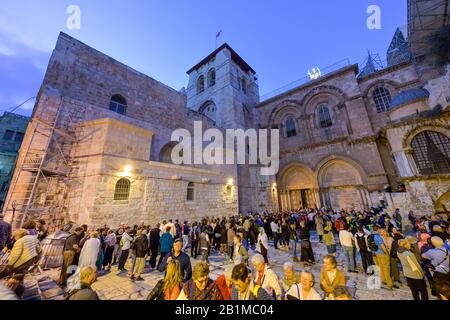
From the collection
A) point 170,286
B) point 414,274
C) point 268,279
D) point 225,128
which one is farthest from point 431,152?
point 170,286

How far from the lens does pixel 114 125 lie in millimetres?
8844

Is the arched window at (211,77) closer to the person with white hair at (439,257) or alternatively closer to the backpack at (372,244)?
the backpack at (372,244)

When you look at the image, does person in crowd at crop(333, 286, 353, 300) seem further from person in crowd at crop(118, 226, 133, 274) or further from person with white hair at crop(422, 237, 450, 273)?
person in crowd at crop(118, 226, 133, 274)

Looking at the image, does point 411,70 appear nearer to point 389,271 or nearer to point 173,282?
point 389,271

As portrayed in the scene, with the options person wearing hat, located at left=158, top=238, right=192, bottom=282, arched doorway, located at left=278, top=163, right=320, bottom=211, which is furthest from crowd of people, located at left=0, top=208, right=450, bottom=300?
arched doorway, located at left=278, top=163, right=320, bottom=211

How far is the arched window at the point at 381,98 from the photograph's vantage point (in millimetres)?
15085

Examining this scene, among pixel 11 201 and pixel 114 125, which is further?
pixel 114 125

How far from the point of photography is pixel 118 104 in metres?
12.0

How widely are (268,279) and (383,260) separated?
403cm

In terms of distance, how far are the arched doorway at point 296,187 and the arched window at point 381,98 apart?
8.08 meters

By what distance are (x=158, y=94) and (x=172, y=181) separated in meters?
8.04

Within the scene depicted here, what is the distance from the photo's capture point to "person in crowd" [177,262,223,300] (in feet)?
7.55
